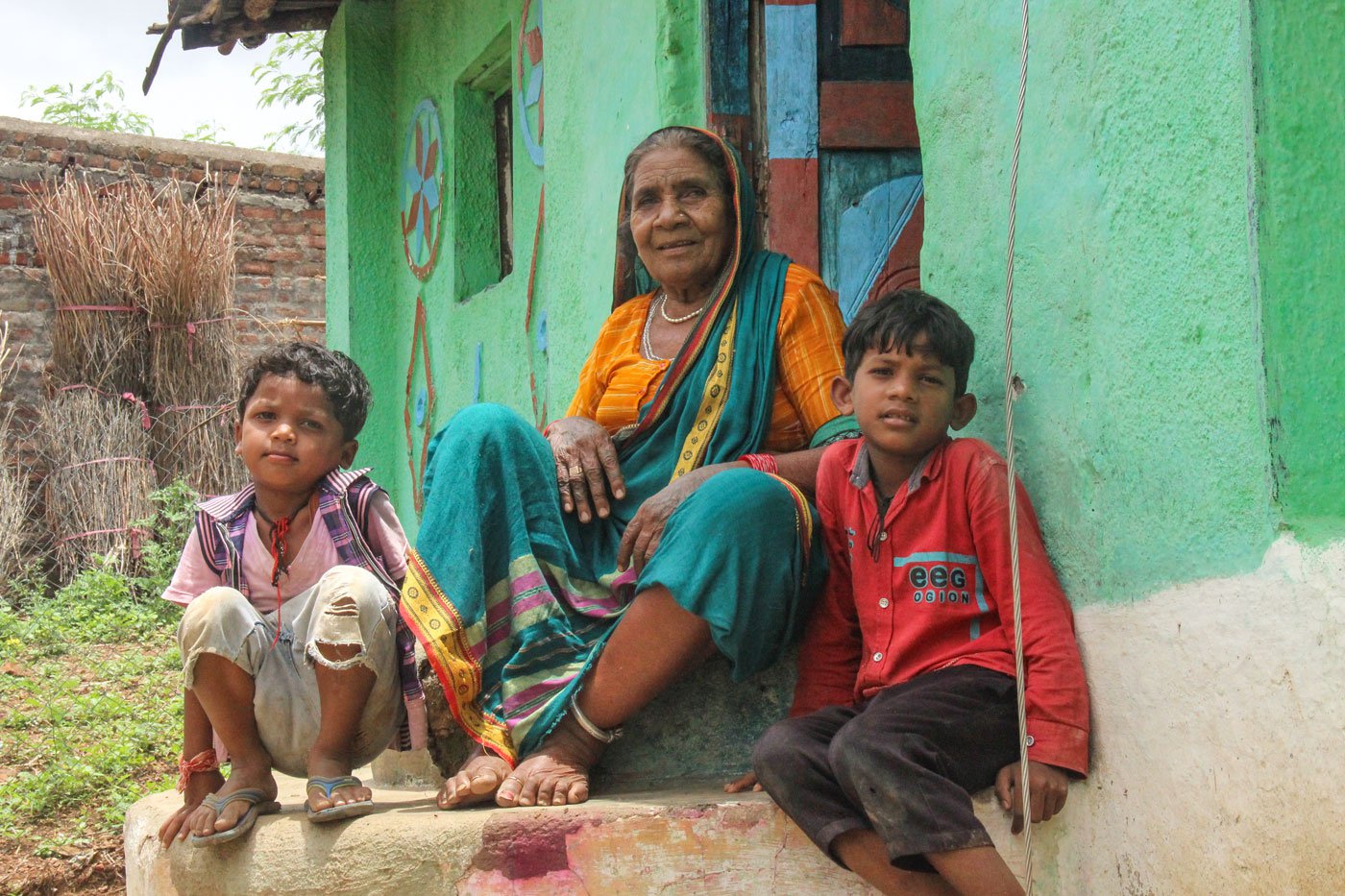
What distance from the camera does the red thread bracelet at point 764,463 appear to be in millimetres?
2801

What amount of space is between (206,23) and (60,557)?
133 inches

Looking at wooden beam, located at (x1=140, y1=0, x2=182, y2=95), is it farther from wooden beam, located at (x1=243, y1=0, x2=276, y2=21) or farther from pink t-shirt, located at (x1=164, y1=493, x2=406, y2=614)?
pink t-shirt, located at (x1=164, y1=493, x2=406, y2=614)

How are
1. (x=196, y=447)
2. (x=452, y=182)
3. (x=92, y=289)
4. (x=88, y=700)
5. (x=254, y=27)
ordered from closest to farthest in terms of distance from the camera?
(x=88, y=700), (x=452, y=182), (x=254, y=27), (x=92, y=289), (x=196, y=447)

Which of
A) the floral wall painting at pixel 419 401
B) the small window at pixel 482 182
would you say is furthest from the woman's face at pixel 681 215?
the floral wall painting at pixel 419 401

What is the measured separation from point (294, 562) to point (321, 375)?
39 centimetres

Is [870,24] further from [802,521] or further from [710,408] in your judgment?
[802,521]

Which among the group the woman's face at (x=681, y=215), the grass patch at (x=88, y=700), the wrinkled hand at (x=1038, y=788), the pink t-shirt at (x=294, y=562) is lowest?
the grass patch at (x=88, y=700)

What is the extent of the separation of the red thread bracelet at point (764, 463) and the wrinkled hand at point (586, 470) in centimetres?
31

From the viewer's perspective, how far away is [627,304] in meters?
3.41

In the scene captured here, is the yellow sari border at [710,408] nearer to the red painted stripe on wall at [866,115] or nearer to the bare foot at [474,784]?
the bare foot at [474,784]

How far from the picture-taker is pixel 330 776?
2.60 meters

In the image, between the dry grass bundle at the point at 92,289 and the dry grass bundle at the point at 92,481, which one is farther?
the dry grass bundle at the point at 92,289

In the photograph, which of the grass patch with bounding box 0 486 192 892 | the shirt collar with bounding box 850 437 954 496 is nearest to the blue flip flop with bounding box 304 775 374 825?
the shirt collar with bounding box 850 437 954 496

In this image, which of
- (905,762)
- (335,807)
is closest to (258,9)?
(335,807)
